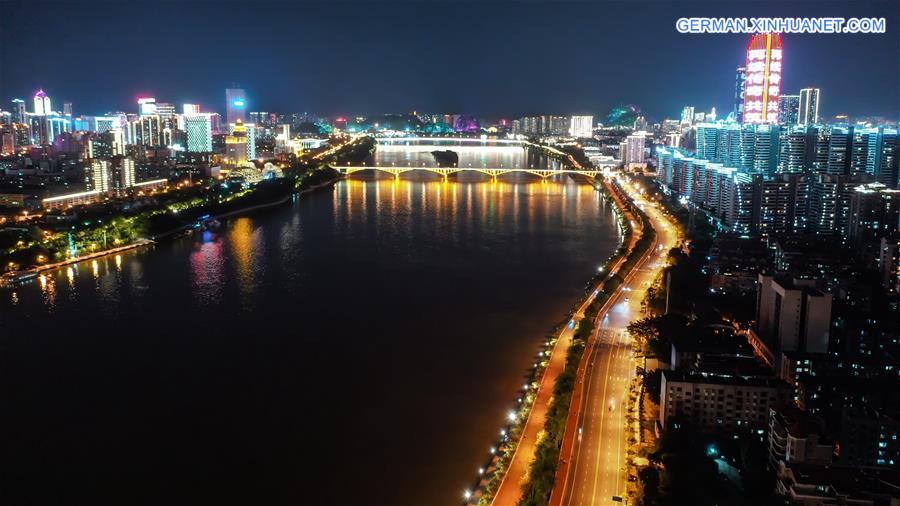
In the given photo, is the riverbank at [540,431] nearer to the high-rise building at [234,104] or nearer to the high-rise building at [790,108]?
the high-rise building at [790,108]

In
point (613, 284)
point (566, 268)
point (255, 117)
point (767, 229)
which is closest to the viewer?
point (613, 284)

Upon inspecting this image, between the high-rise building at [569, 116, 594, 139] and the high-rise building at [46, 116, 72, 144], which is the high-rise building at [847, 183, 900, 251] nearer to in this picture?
the high-rise building at [46, 116, 72, 144]

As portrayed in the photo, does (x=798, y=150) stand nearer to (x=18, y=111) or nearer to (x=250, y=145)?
(x=250, y=145)

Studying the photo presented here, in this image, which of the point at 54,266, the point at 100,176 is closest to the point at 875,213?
the point at 54,266

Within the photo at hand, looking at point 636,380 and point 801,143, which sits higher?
point 801,143

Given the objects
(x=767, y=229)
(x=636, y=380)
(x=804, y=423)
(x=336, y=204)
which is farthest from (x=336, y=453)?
(x=336, y=204)

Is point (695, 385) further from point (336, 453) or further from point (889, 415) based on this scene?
point (336, 453)

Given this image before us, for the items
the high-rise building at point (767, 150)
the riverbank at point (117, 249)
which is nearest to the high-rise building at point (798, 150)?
the high-rise building at point (767, 150)
